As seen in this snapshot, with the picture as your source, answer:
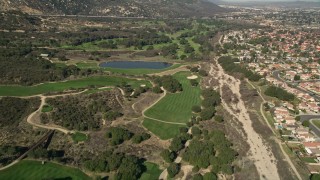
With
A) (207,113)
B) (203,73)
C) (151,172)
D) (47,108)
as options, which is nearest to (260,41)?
(203,73)

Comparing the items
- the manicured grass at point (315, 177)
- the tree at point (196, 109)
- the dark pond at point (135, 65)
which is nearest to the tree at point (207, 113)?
the tree at point (196, 109)

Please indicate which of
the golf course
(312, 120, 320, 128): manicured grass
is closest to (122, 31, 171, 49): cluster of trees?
the golf course

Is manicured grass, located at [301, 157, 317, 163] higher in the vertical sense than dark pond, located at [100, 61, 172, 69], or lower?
higher

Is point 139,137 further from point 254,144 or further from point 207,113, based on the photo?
point 254,144

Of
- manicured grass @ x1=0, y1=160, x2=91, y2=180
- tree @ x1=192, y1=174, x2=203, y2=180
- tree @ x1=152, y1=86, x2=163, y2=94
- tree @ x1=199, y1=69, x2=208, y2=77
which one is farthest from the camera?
tree @ x1=199, y1=69, x2=208, y2=77

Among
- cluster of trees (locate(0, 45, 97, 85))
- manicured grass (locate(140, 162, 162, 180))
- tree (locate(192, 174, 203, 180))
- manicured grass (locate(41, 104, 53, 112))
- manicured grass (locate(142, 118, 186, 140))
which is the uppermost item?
cluster of trees (locate(0, 45, 97, 85))

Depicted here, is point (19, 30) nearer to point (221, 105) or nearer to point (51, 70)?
point (51, 70)

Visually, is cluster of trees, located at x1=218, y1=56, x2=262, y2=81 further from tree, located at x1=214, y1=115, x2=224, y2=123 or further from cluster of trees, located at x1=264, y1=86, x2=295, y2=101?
tree, located at x1=214, y1=115, x2=224, y2=123
